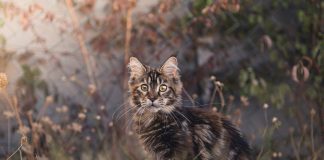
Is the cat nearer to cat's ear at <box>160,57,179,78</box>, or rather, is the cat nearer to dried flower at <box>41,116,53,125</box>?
cat's ear at <box>160,57,179,78</box>

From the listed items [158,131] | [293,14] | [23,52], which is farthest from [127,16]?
[158,131]

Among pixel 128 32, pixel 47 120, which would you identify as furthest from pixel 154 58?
pixel 47 120

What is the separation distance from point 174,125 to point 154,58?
1972 mm

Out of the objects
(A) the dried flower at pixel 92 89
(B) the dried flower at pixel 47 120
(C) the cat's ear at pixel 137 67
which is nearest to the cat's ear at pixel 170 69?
(C) the cat's ear at pixel 137 67

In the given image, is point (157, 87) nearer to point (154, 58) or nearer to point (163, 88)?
point (163, 88)

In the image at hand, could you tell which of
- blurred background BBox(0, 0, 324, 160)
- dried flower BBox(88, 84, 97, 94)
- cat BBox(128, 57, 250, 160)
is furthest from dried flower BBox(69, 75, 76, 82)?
→ cat BBox(128, 57, 250, 160)

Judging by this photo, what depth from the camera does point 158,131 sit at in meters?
4.78

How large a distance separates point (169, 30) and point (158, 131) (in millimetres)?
2037

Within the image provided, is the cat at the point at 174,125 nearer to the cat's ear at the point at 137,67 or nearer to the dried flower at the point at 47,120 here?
the cat's ear at the point at 137,67

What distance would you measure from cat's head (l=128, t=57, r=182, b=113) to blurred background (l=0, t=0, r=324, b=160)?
158cm

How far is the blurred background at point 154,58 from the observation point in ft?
21.1

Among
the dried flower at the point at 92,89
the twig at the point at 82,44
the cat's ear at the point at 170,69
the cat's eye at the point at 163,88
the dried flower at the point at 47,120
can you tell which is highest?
the twig at the point at 82,44

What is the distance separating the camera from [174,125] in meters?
4.75

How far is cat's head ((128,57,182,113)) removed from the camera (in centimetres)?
468
